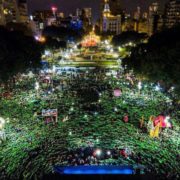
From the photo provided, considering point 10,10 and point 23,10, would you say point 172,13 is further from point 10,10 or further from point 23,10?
point 10,10

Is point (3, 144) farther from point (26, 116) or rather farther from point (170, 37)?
point (170, 37)

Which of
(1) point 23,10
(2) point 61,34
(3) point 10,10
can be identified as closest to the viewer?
(2) point 61,34

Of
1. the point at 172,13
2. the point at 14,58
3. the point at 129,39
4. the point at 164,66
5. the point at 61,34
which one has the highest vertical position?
the point at 172,13

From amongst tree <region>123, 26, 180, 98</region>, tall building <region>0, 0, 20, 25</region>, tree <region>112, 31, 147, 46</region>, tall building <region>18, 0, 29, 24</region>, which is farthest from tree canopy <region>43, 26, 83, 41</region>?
tree <region>123, 26, 180, 98</region>

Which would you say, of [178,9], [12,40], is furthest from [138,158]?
[178,9]

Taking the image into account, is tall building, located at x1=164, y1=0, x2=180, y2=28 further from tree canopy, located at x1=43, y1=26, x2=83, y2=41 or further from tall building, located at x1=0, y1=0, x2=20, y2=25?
tall building, located at x1=0, y1=0, x2=20, y2=25

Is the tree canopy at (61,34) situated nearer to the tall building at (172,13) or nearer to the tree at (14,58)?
the tall building at (172,13)

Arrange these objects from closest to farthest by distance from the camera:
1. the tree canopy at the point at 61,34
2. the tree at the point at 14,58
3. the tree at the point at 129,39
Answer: the tree at the point at 14,58
the tree at the point at 129,39
the tree canopy at the point at 61,34

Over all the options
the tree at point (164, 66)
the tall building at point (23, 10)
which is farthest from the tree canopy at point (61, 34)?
the tree at point (164, 66)

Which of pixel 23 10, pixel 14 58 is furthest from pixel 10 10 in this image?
pixel 14 58
